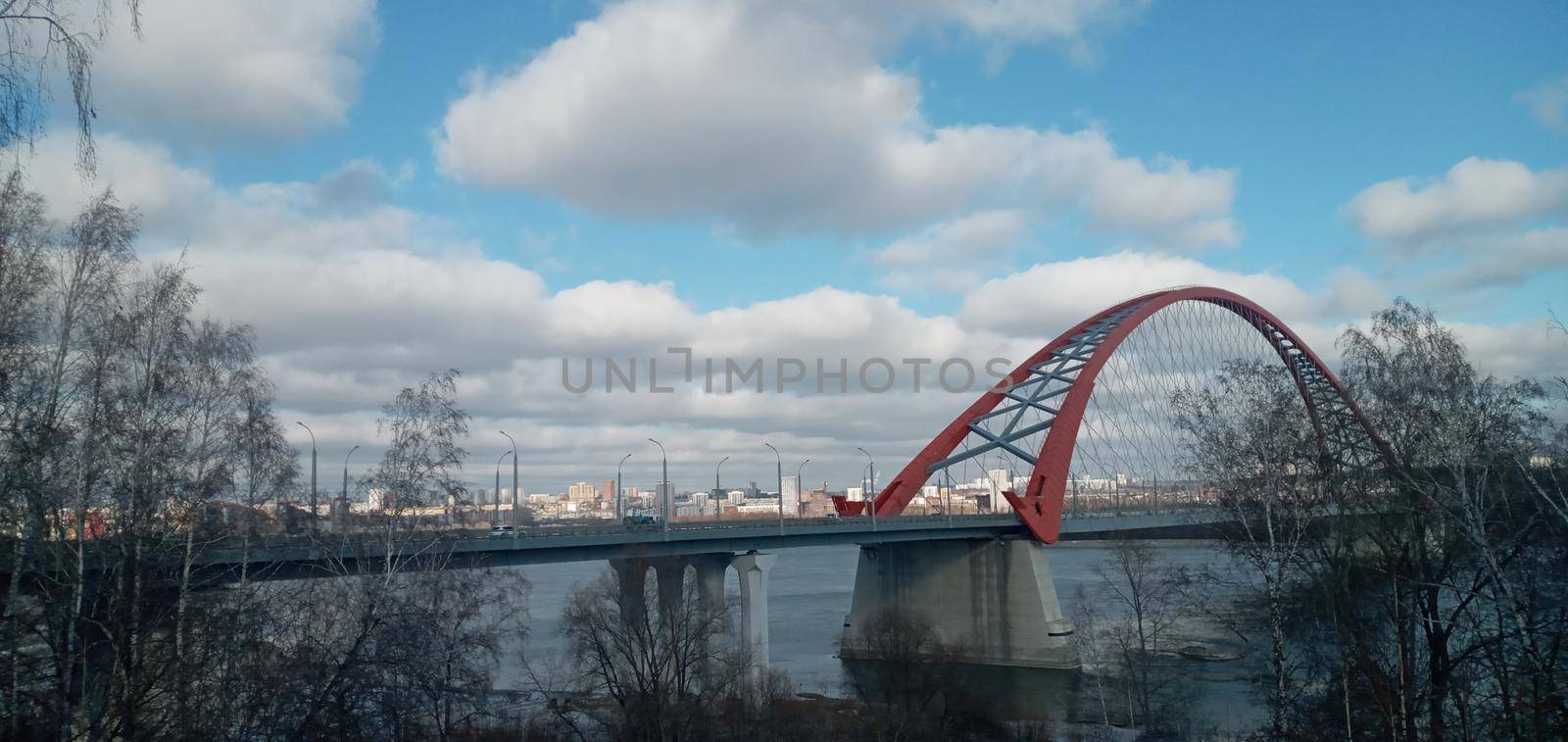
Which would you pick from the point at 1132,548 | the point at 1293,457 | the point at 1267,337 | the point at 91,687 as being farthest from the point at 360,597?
the point at 1267,337

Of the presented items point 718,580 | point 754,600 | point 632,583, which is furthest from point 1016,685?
point 632,583

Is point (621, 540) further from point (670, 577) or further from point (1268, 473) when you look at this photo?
point (1268, 473)

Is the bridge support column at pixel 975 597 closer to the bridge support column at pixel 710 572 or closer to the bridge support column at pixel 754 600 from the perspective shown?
the bridge support column at pixel 754 600

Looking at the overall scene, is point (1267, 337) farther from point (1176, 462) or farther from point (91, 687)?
point (91, 687)

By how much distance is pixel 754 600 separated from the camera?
3881cm

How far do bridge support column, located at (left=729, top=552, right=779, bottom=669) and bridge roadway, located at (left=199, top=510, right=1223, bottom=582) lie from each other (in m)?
0.57

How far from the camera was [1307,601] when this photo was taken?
2027 cm

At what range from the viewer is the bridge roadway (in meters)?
22.5

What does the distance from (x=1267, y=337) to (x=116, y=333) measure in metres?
61.5

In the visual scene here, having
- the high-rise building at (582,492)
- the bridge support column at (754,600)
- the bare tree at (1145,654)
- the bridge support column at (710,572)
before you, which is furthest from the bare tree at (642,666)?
the high-rise building at (582,492)

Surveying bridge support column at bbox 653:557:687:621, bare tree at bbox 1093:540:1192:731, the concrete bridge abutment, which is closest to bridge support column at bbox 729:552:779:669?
the concrete bridge abutment

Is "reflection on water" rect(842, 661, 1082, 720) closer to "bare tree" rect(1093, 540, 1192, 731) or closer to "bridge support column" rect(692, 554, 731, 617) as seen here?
"bare tree" rect(1093, 540, 1192, 731)

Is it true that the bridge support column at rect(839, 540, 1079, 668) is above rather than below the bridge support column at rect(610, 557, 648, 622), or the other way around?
below

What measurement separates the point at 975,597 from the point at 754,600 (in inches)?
520
